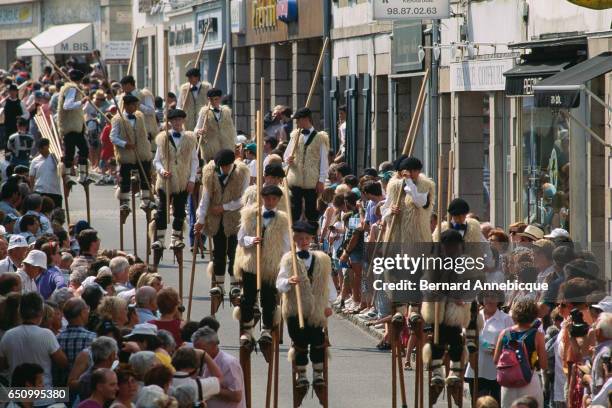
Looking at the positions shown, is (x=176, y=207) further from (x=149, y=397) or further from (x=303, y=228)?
(x=149, y=397)

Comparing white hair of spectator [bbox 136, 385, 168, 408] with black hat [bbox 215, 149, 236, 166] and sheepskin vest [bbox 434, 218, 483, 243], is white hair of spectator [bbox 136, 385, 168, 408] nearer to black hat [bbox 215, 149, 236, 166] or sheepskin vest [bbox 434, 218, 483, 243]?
sheepskin vest [bbox 434, 218, 483, 243]

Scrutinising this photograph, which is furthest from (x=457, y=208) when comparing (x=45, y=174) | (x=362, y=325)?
(x=45, y=174)

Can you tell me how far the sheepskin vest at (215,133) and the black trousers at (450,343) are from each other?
8.36 m

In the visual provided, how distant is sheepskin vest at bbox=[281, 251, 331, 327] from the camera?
1731 centimetres

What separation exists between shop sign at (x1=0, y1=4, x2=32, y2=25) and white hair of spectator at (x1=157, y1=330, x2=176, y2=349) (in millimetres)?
57296

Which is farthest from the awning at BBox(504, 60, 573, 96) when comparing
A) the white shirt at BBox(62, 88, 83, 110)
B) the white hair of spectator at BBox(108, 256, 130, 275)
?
the white hair of spectator at BBox(108, 256, 130, 275)

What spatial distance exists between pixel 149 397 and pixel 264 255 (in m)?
6.87

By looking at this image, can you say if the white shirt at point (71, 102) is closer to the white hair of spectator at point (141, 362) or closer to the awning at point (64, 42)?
the white hair of spectator at point (141, 362)

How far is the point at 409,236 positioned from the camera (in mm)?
18891

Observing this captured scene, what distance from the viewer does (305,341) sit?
57.0 feet

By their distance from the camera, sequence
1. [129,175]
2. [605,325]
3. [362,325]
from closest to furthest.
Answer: [605,325] → [362,325] → [129,175]

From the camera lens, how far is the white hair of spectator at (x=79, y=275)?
17.0m

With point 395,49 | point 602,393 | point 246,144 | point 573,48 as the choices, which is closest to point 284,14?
point 395,49

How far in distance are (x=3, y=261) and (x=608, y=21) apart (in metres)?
9.18
